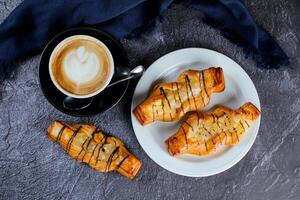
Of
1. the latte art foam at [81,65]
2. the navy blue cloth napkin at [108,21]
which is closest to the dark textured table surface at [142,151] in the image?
the navy blue cloth napkin at [108,21]

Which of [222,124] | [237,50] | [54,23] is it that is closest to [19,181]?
[54,23]

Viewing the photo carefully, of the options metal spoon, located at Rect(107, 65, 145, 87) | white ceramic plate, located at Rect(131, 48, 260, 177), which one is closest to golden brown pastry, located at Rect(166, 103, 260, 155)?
white ceramic plate, located at Rect(131, 48, 260, 177)

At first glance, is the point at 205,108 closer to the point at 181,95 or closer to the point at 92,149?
the point at 181,95

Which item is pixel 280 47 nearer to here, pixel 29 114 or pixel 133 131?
pixel 133 131

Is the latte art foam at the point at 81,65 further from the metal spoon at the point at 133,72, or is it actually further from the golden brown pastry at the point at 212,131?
the golden brown pastry at the point at 212,131

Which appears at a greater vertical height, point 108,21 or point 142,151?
point 108,21

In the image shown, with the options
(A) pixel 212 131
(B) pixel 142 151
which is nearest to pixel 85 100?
(B) pixel 142 151
